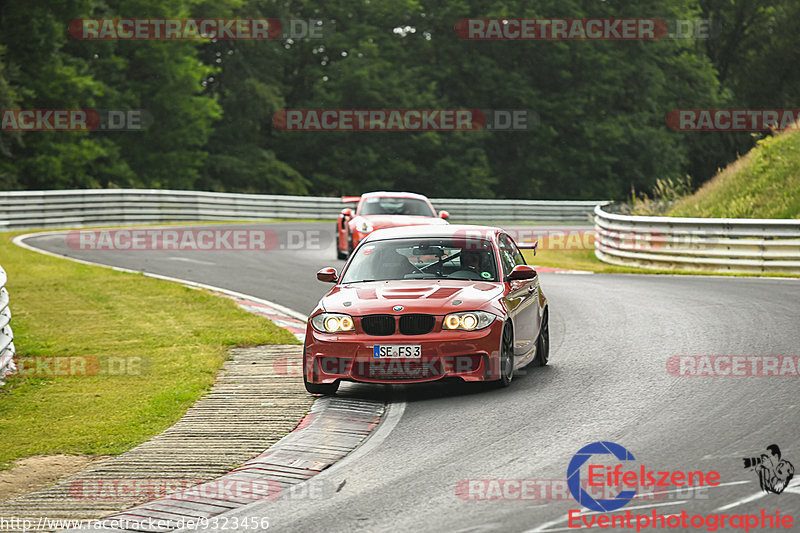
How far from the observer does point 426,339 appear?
32.4 ft

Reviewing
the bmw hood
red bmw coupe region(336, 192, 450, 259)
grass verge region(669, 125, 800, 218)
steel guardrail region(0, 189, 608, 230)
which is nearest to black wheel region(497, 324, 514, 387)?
the bmw hood

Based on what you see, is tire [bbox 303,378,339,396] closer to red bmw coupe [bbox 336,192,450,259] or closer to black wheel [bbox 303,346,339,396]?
black wheel [bbox 303,346,339,396]

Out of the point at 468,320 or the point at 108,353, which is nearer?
the point at 468,320

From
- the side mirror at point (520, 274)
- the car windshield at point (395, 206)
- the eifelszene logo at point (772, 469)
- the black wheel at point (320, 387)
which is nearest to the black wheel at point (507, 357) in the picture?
the side mirror at point (520, 274)

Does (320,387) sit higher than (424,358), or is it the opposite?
(424,358)

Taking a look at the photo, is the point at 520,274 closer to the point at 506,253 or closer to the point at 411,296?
the point at 506,253

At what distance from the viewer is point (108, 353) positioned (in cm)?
1282

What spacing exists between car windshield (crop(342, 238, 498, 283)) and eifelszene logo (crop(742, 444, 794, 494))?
409 cm

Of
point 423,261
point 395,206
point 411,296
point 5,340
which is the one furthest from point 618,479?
point 395,206

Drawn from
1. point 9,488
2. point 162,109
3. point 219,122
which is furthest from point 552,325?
point 219,122

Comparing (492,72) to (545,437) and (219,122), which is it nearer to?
(219,122)

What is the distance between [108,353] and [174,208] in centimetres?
2602

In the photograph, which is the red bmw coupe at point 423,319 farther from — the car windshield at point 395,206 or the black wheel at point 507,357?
the car windshield at point 395,206

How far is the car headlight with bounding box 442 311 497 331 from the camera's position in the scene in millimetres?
9984
